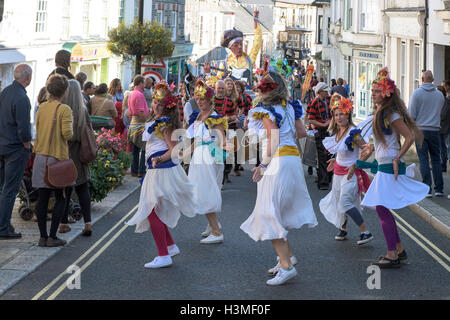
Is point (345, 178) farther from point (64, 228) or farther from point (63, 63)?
point (63, 63)

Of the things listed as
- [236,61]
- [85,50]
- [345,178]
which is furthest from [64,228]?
[85,50]

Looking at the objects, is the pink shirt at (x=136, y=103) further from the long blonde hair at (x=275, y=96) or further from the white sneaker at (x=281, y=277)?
the white sneaker at (x=281, y=277)

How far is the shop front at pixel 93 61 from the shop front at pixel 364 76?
12.3m

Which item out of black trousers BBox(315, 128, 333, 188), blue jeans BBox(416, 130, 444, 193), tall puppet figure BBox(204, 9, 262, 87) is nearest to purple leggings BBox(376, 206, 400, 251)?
blue jeans BBox(416, 130, 444, 193)

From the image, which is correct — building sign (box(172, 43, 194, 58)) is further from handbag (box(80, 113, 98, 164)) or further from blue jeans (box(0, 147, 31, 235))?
blue jeans (box(0, 147, 31, 235))

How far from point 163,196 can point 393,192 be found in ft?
7.89

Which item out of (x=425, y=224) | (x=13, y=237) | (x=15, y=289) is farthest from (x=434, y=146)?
(x=15, y=289)

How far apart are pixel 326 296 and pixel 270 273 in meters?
0.96

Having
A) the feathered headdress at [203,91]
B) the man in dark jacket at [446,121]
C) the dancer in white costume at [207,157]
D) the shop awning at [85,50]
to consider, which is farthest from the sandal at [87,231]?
the shop awning at [85,50]

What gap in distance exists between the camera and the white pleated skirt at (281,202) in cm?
729

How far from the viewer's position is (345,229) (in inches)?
387

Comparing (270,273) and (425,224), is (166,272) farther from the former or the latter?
(425,224)

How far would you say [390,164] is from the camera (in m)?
8.16
